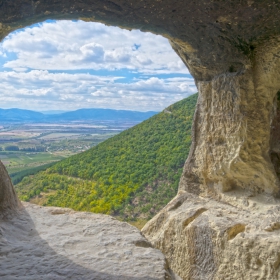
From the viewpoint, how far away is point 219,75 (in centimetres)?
569

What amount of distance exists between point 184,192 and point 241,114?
6.69 feet

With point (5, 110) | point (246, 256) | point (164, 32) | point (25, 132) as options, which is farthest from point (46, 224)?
point (5, 110)

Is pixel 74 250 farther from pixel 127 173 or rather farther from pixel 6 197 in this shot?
pixel 127 173

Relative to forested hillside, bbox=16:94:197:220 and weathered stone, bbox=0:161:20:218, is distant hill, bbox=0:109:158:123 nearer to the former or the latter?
forested hillside, bbox=16:94:197:220

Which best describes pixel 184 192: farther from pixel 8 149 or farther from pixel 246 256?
Result: pixel 8 149

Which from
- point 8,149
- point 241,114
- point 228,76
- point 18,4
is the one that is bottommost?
point 8,149

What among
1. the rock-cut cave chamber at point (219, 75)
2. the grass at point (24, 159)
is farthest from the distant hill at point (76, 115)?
the rock-cut cave chamber at point (219, 75)

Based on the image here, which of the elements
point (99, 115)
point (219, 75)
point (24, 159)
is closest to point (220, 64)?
point (219, 75)

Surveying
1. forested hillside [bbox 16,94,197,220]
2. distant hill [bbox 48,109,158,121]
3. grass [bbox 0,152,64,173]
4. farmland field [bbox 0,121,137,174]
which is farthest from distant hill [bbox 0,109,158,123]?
forested hillside [bbox 16,94,197,220]

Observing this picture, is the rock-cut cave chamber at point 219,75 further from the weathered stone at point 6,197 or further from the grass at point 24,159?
the grass at point 24,159

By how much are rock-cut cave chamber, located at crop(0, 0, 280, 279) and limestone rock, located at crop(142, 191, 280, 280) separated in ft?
0.16

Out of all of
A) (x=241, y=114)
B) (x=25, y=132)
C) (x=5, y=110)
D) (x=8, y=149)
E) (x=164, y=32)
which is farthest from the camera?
(x=5, y=110)

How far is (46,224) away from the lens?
4.64 metres

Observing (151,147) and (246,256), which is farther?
(151,147)
